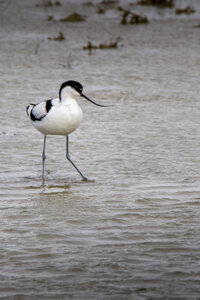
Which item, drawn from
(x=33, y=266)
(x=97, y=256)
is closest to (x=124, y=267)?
(x=97, y=256)

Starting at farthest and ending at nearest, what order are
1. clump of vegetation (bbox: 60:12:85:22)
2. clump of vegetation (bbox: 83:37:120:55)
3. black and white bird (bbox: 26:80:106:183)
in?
clump of vegetation (bbox: 60:12:85:22) → clump of vegetation (bbox: 83:37:120:55) → black and white bird (bbox: 26:80:106:183)

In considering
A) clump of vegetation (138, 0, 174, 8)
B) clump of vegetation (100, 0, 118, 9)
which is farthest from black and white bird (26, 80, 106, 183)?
clump of vegetation (138, 0, 174, 8)

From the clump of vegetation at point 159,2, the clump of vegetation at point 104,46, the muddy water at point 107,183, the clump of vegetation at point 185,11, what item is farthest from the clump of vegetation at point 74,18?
the muddy water at point 107,183

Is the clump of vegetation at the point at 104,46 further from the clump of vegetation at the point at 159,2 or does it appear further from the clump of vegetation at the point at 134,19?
the clump of vegetation at the point at 159,2

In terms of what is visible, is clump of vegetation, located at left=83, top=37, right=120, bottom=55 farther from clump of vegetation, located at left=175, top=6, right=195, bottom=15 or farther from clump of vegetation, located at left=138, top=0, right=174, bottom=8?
clump of vegetation, located at left=138, top=0, right=174, bottom=8

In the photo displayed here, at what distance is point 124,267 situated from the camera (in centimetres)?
404

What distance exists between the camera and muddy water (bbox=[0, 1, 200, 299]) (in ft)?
12.9

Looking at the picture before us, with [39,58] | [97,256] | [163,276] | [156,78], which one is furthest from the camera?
[39,58]

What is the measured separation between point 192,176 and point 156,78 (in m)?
5.12

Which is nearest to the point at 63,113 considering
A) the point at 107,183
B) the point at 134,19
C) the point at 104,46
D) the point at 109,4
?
the point at 107,183

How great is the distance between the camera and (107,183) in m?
6.00

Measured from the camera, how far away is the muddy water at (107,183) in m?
3.92

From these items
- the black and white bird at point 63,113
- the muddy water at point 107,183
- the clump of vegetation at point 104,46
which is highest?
the black and white bird at point 63,113

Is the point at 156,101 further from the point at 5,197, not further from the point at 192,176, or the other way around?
the point at 5,197
